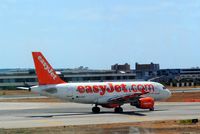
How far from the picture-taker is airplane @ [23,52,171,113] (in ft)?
172

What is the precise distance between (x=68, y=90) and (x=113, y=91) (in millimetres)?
5522

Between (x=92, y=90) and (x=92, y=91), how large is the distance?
0.39 feet

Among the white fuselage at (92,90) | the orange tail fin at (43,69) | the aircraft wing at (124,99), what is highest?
the orange tail fin at (43,69)

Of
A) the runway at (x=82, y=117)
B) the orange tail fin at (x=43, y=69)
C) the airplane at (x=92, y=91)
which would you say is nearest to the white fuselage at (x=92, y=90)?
the airplane at (x=92, y=91)

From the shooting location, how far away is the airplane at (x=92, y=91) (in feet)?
172

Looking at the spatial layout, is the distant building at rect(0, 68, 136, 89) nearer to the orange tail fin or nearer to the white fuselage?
the white fuselage

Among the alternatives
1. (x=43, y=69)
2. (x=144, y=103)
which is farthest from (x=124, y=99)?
(x=43, y=69)

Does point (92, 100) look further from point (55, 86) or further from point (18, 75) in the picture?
point (18, 75)

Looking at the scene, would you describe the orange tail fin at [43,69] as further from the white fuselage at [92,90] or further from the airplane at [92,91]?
the white fuselage at [92,90]

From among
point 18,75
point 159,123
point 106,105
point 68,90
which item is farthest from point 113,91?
point 18,75

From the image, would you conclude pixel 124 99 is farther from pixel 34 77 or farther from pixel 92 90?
pixel 34 77

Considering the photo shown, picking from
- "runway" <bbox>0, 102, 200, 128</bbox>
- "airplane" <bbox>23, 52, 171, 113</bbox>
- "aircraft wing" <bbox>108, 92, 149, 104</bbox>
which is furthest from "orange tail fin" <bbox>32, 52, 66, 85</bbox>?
"aircraft wing" <bbox>108, 92, 149, 104</bbox>

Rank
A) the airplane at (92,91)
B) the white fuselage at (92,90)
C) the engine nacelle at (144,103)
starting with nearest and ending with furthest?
the airplane at (92,91)
the white fuselage at (92,90)
the engine nacelle at (144,103)

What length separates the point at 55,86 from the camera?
52906 mm
